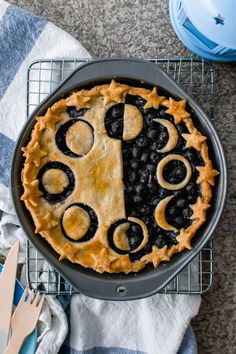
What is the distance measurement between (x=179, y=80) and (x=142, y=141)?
0.20 metres

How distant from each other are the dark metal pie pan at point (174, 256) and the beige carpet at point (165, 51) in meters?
0.16

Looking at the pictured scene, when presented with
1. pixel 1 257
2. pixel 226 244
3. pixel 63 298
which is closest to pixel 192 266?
pixel 226 244

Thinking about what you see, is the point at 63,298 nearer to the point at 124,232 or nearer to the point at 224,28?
the point at 124,232

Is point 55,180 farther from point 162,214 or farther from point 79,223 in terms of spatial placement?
point 162,214

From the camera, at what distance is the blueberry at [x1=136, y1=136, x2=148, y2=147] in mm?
1095

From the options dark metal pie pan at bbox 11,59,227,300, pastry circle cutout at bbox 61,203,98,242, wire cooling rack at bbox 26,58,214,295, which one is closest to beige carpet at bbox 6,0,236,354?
wire cooling rack at bbox 26,58,214,295

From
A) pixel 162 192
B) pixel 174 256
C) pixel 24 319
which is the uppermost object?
pixel 162 192

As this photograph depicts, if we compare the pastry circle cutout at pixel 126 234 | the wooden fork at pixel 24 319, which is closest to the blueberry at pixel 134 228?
the pastry circle cutout at pixel 126 234

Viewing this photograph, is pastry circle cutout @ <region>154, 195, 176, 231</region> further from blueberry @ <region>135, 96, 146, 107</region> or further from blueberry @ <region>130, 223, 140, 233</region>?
blueberry @ <region>135, 96, 146, 107</region>

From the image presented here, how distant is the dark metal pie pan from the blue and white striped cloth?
113 mm

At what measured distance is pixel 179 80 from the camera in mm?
1239

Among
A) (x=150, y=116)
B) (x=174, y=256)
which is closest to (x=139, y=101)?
(x=150, y=116)

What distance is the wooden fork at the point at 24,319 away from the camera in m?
1.17

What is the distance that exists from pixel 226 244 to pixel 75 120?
14.6 inches
